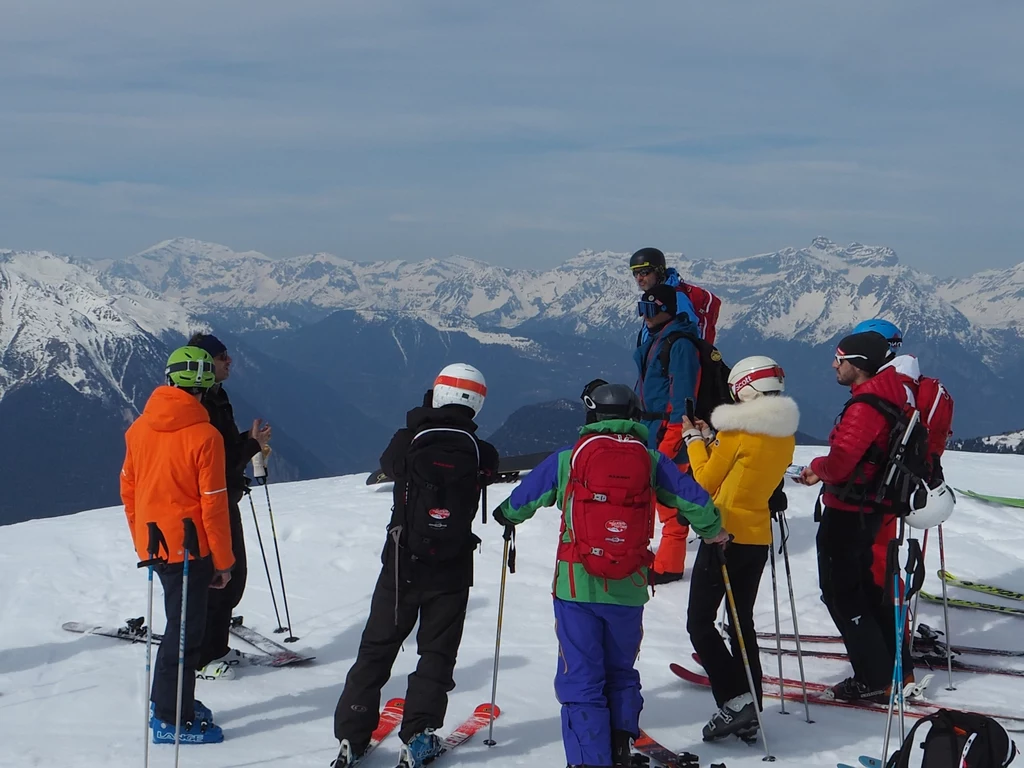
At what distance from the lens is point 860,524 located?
6844 millimetres

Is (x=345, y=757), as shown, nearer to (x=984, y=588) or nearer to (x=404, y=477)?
(x=404, y=477)

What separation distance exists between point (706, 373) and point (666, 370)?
1.27ft

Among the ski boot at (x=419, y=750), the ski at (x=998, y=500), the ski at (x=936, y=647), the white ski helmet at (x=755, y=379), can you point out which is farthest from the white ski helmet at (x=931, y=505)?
the ski at (x=998, y=500)

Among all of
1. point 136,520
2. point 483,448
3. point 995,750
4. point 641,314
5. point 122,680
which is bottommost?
point 122,680

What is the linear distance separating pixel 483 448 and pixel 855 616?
3.18 metres

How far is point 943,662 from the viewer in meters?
7.94

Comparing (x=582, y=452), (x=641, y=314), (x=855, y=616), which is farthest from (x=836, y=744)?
(x=641, y=314)

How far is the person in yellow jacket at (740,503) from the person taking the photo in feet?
20.4

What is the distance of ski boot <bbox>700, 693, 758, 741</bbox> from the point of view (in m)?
6.18

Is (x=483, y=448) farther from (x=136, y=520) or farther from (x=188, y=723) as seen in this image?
(x=188, y=723)

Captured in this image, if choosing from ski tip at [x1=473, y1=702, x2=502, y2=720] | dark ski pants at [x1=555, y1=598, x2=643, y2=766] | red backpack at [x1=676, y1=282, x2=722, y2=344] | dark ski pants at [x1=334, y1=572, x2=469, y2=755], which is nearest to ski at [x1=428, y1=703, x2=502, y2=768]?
ski tip at [x1=473, y1=702, x2=502, y2=720]

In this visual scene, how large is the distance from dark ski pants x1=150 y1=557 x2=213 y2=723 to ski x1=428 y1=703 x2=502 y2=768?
1.77 m

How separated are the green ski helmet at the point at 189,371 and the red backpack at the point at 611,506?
103 inches

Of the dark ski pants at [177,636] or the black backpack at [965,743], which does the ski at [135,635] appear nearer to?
the dark ski pants at [177,636]
